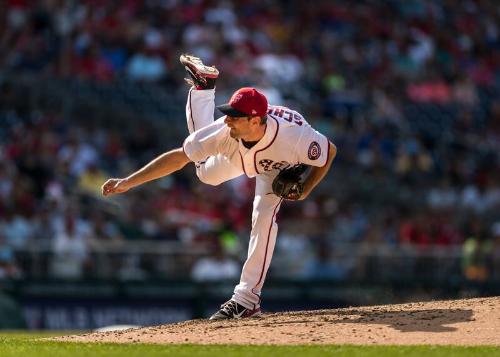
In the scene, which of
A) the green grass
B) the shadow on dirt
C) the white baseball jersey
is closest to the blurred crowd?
the white baseball jersey

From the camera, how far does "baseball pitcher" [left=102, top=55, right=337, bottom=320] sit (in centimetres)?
866

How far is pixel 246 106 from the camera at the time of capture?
854 cm

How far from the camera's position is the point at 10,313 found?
16.1 metres

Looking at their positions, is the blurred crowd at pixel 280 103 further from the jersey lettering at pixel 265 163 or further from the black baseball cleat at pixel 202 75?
the jersey lettering at pixel 265 163

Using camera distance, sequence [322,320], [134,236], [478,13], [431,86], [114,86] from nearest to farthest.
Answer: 1. [322,320]
2. [134,236]
3. [114,86]
4. [431,86]
5. [478,13]

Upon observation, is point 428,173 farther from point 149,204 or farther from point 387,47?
point 149,204

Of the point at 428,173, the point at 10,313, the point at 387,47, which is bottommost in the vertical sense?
the point at 10,313

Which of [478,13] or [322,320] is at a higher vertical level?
[478,13]

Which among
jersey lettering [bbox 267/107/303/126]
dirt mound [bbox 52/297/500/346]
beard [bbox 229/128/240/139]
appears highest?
jersey lettering [bbox 267/107/303/126]

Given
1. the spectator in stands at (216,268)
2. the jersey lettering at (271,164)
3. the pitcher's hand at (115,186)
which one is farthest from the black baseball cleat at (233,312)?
the spectator in stands at (216,268)

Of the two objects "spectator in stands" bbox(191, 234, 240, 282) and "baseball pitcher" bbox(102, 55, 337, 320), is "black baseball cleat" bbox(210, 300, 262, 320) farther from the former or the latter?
"spectator in stands" bbox(191, 234, 240, 282)

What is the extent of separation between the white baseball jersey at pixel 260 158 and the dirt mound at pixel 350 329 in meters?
0.39

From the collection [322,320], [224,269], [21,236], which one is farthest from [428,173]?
[322,320]

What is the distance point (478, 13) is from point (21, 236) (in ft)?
39.7
